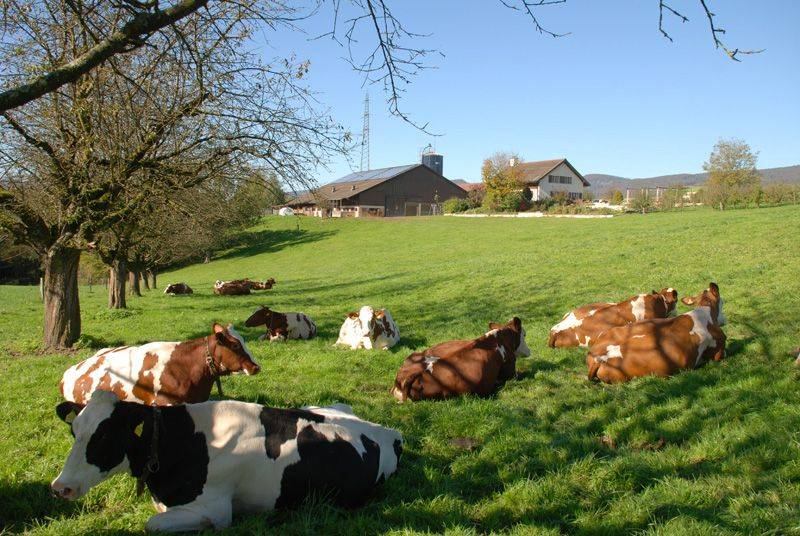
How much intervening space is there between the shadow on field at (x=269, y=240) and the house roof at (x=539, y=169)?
3219 centimetres

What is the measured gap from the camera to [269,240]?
2411 inches

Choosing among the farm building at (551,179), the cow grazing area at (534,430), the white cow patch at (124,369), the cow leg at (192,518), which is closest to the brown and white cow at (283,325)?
the cow grazing area at (534,430)

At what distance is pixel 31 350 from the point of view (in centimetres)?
Answer: 1102

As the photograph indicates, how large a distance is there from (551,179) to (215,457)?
81.9 m

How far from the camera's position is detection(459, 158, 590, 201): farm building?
79.4 metres

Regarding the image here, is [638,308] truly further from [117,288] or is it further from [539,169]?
[539,169]

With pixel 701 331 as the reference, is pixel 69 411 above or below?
above

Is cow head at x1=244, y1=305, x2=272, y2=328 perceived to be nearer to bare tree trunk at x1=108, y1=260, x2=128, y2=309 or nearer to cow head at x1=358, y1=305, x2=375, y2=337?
cow head at x1=358, y1=305, x2=375, y2=337

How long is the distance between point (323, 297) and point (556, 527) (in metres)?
17.7

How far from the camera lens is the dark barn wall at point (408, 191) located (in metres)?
78.4

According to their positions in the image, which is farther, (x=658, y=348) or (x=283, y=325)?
(x=283, y=325)

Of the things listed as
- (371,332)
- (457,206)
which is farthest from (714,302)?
(457,206)

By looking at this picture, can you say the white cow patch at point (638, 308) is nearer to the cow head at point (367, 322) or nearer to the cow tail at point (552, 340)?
the cow tail at point (552, 340)

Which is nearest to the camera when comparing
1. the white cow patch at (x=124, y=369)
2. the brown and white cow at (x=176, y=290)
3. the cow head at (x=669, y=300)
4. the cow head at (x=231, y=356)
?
the cow head at (x=231, y=356)
